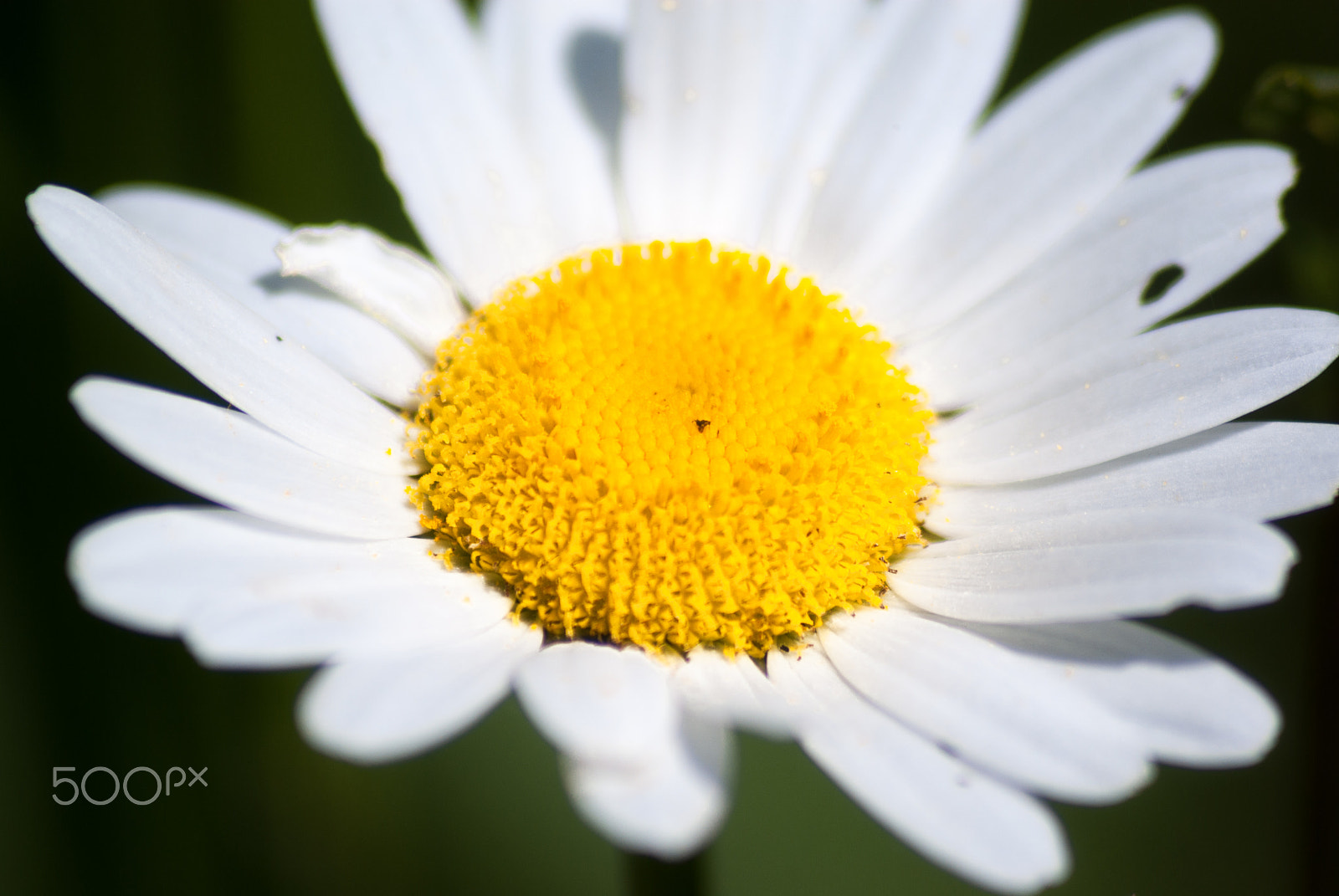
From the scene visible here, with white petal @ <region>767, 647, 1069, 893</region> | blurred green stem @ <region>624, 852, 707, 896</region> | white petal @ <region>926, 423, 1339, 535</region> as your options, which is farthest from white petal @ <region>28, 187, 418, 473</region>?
white petal @ <region>926, 423, 1339, 535</region>

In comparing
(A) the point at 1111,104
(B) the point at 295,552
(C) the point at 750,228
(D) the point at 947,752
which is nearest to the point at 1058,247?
(A) the point at 1111,104

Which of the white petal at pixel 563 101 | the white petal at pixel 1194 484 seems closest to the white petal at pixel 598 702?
the white petal at pixel 1194 484

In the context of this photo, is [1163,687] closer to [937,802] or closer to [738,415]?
[937,802]

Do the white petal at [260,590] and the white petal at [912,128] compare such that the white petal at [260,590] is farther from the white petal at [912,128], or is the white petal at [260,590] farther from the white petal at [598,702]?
the white petal at [912,128]

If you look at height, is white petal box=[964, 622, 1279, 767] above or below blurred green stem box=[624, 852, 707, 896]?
above

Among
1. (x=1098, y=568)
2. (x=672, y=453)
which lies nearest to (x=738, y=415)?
(x=672, y=453)

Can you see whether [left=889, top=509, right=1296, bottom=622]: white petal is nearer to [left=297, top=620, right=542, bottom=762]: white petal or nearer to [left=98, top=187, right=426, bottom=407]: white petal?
[left=297, top=620, right=542, bottom=762]: white petal
